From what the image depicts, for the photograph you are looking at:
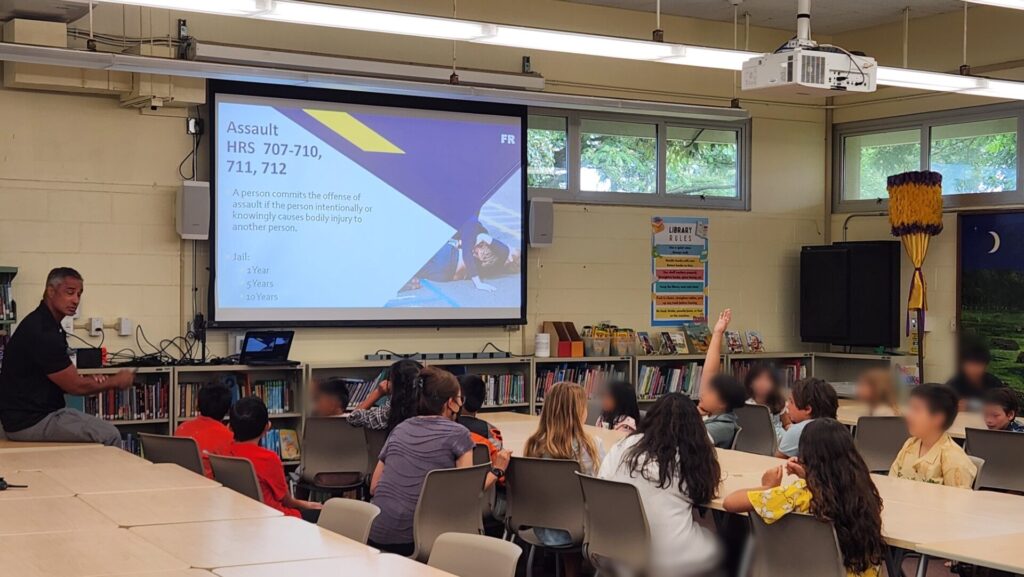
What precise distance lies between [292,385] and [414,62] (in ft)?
8.52

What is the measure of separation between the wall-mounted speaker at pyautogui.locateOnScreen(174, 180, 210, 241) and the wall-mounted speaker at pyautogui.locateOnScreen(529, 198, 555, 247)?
256 centimetres

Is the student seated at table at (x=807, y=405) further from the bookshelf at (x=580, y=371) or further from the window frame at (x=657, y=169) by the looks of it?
the window frame at (x=657, y=169)

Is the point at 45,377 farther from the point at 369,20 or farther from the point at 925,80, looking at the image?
the point at 925,80

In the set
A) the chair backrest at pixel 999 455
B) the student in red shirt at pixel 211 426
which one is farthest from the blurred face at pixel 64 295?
the chair backrest at pixel 999 455

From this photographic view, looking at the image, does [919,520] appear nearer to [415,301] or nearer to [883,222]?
[415,301]

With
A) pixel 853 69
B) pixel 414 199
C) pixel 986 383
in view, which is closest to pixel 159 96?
pixel 414 199

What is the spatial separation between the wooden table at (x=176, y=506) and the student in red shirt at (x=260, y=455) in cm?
45

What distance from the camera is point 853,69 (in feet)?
19.0

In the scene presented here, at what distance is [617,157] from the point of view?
998 cm

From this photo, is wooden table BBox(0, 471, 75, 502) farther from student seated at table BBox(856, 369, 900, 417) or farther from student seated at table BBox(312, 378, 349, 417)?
student seated at table BBox(856, 369, 900, 417)

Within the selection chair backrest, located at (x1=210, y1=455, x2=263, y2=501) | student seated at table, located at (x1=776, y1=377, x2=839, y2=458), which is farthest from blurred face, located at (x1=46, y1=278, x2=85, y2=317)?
student seated at table, located at (x1=776, y1=377, x2=839, y2=458)

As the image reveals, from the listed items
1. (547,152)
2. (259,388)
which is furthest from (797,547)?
(547,152)

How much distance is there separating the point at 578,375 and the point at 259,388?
2.62 metres

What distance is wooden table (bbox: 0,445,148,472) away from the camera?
5164 millimetres
